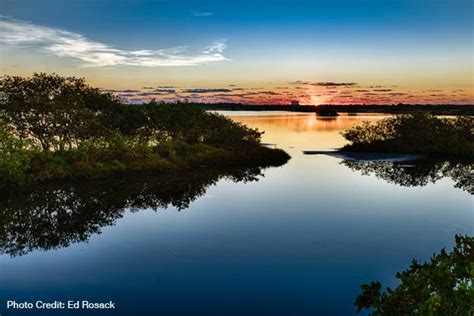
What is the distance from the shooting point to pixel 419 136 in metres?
68.4

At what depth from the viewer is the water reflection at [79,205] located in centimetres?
2486

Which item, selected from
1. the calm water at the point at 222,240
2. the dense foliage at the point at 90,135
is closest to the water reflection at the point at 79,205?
the calm water at the point at 222,240

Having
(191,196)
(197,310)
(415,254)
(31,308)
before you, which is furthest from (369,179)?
(31,308)

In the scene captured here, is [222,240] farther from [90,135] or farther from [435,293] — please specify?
[90,135]

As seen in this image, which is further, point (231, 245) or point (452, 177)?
point (452, 177)

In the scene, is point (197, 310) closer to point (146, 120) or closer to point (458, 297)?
point (458, 297)

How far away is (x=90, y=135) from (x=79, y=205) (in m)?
18.0

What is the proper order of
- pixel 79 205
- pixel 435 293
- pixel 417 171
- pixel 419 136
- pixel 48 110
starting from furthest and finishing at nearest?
pixel 419 136, pixel 417 171, pixel 48 110, pixel 79 205, pixel 435 293

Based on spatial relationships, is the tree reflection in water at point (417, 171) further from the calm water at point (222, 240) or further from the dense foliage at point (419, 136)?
the dense foliage at point (419, 136)

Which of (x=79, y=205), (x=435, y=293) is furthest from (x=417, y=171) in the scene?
(x=435, y=293)

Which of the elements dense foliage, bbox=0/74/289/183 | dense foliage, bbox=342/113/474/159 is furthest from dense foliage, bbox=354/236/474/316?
dense foliage, bbox=342/113/474/159

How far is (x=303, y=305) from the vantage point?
1623 centimetres

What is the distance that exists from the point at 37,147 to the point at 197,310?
3450cm

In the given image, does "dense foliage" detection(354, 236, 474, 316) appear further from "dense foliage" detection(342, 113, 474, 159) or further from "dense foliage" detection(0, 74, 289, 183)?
"dense foliage" detection(342, 113, 474, 159)
